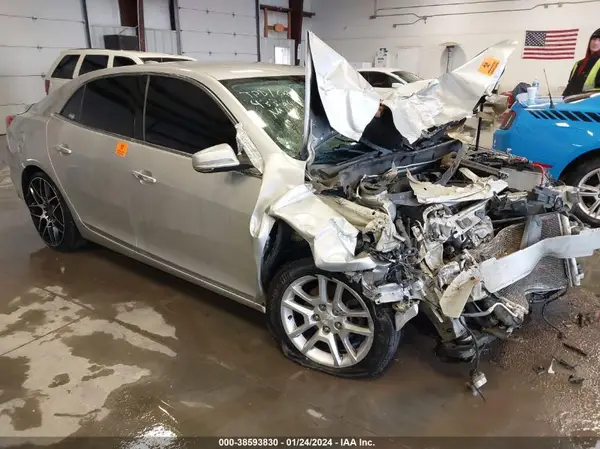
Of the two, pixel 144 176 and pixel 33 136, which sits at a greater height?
pixel 33 136

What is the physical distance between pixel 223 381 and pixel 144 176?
127cm

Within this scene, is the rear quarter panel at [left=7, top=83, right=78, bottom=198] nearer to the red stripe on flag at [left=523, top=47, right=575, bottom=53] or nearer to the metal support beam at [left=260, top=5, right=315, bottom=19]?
the red stripe on flag at [left=523, top=47, right=575, bottom=53]

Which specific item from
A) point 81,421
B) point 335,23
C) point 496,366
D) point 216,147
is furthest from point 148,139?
point 335,23

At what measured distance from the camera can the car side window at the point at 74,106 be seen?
346 centimetres

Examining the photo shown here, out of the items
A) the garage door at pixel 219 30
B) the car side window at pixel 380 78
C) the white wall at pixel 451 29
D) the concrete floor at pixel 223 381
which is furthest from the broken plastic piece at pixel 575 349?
the garage door at pixel 219 30

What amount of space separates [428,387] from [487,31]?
40.5 feet

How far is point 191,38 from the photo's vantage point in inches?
513

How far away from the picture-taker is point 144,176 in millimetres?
2912

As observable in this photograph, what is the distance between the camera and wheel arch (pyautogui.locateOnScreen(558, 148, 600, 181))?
4.36 metres

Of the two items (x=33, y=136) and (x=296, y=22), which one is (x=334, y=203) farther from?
(x=296, y=22)

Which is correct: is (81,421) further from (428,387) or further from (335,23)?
(335,23)

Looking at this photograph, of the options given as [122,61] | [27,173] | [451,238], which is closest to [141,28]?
[122,61]

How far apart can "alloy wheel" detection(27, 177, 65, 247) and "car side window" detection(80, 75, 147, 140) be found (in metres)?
0.79

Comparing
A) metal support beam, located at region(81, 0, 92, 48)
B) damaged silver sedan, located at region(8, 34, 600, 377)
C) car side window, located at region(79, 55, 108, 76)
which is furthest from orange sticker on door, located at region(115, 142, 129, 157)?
metal support beam, located at region(81, 0, 92, 48)
